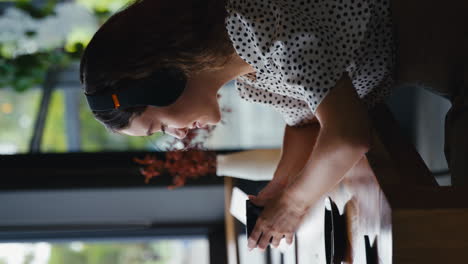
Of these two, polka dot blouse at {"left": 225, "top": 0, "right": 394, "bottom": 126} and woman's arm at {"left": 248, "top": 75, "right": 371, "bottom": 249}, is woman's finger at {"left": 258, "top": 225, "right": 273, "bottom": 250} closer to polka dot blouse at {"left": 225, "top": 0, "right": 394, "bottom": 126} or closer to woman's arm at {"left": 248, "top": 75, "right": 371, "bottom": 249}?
woman's arm at {"left": 248, "top": 75, "right": 371, "bottom": 249}

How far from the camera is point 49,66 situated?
10.2ft

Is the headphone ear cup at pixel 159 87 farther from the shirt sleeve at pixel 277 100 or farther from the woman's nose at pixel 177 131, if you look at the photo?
the shirt sleeve at pixel 277 100

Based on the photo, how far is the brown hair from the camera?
3.29 ft

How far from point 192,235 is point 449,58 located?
1.88 metres

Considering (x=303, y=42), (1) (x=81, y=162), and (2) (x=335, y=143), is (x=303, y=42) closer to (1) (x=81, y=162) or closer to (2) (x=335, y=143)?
(2) (x=335, y=143)

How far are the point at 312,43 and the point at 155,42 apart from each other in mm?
256

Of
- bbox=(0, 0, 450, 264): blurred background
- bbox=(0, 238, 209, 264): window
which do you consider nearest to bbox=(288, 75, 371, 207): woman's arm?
bbox=(0, 0, 450, 264): blurred background

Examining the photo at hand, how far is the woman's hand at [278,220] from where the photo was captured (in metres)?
1.10

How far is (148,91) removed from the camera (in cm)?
101

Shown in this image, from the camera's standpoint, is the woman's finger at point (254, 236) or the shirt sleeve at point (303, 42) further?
the woman's finger at point (254, 236)

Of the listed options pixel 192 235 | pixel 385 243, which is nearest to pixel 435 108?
pixel 192 235

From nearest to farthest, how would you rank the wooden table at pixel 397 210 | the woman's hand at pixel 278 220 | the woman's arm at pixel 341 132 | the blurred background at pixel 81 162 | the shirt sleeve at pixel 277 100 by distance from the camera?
the wooden table at pixel 397 210
the woman's arm at pixel 341 132
the woman's hand at pixel 278 220
the shirt sleeve at pixel 277 100
the blurred background at pixel 81 162

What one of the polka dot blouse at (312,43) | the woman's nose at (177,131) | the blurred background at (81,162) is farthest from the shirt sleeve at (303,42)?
the blurred background at (81,162)

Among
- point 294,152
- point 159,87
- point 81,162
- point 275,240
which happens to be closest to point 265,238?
A: point 275,240
